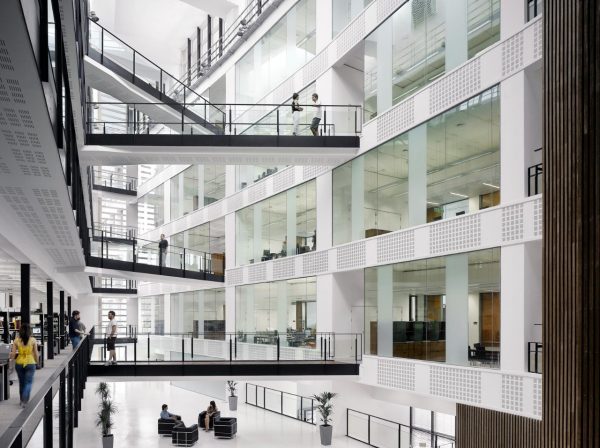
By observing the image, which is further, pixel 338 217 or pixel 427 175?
pixel 338 217

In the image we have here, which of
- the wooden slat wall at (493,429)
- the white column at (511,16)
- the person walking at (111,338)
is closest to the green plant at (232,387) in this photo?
the person walking at (111,338)

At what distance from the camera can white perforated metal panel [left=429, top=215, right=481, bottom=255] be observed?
16.2 m

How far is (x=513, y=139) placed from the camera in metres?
15.0

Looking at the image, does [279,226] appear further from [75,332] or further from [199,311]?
[199,311]

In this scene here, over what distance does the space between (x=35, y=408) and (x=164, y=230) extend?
36329 millimetres

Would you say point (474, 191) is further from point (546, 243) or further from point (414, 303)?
point (546, 243)

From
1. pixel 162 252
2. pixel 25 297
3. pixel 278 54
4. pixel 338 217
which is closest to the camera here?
pixel 25 297

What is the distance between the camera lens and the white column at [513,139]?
48.3 feet

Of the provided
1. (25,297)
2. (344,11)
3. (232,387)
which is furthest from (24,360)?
(232,387)

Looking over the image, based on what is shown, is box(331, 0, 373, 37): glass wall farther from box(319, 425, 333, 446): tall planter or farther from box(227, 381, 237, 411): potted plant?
box(227, 381, 237, 411): potted plant

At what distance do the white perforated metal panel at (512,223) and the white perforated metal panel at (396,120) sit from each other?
4.94 meters

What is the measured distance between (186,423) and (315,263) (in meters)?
11.5

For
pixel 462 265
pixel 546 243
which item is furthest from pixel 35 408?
pixel 462 265

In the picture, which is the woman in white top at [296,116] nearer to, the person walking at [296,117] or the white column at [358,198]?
the person walking at [296,117]
